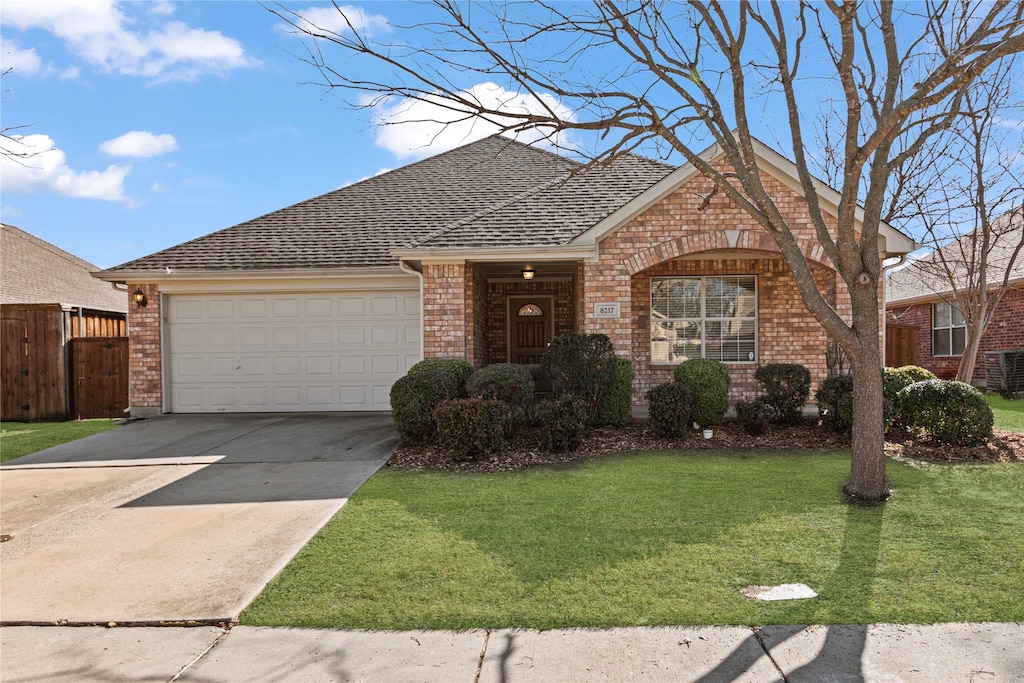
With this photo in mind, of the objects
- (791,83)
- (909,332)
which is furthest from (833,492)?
(909,332)

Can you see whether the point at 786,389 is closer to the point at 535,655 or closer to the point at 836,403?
the point at 836,403

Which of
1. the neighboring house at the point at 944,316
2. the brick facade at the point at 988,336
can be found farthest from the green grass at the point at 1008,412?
the neighboring house at the point at 944,316

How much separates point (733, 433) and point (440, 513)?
519 centimetres

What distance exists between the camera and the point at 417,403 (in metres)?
7.91

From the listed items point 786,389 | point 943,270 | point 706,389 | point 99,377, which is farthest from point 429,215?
point 943,270

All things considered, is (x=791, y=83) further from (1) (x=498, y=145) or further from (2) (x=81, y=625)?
(1) (x=498, y=145)

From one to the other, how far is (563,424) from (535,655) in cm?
462

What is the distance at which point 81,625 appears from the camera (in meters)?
3.46

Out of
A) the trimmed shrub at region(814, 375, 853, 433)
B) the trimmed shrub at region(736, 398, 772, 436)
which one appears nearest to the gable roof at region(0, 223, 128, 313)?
the trimmed shrub at region(736, 398, 772, 436)

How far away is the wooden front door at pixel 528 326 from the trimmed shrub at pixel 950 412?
301 inches

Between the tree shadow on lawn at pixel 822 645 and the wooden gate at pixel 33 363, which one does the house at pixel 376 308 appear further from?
the tree shadow on lawn at pixel 822 645

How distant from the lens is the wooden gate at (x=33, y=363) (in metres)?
12.0

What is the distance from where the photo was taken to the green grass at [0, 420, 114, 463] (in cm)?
886

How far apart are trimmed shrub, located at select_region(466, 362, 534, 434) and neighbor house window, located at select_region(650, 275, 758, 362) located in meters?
4.22
